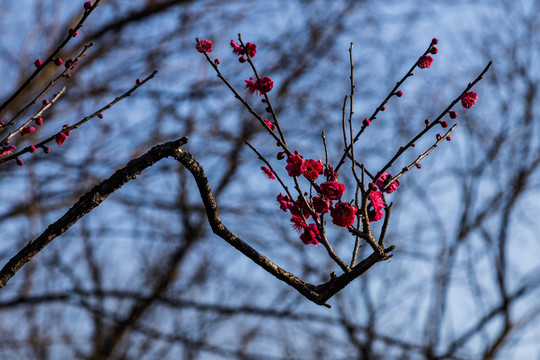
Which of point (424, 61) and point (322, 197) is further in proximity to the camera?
point (424, 61)

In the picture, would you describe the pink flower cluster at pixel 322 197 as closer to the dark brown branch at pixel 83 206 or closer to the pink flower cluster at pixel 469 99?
the dark brown branch at pixel 83 206

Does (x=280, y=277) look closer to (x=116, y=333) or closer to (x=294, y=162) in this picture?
(x=294, y=162)

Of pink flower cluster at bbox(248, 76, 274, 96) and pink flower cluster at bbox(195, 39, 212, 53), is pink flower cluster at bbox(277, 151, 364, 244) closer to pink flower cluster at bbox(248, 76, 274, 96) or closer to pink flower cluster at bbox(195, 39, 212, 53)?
pink flower cluster at bbox(248, 76, 274, 96)

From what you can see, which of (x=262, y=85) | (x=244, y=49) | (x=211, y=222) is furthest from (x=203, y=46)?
(x=211, y=222)

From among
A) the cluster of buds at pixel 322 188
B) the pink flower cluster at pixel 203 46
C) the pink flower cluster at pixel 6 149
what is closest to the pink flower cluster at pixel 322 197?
the cluster of buds at pixel 322 188

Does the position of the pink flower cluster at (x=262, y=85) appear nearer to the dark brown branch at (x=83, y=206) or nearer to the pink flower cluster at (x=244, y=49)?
the pink flower cluster at (x=244, y=49)

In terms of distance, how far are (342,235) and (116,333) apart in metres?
3.23

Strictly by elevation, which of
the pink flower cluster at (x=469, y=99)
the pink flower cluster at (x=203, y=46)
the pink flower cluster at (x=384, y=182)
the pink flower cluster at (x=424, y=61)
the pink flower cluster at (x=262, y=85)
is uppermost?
the pink flower cluster at (x=424, y=61)

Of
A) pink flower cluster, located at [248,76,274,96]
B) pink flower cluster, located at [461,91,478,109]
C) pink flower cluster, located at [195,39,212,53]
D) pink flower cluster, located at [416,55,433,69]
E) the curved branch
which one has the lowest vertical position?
the curved branch

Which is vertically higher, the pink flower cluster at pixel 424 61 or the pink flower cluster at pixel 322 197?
the pink flower cluster at pixel 424 61

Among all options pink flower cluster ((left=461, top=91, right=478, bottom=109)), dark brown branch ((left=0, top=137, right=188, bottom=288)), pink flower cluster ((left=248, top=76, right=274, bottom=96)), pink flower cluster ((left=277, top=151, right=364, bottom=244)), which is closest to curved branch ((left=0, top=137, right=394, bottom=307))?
dark brown branch ((left=0, top=137, right=188, bottom=288))

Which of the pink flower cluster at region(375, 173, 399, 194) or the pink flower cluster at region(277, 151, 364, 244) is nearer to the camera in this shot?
the pink flower cluster at region(277, 151, 364, 244)

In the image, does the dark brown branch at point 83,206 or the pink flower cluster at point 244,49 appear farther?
the pink flower cluster at point 244,49

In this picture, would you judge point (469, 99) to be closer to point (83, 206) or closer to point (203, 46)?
point (203, 46)
